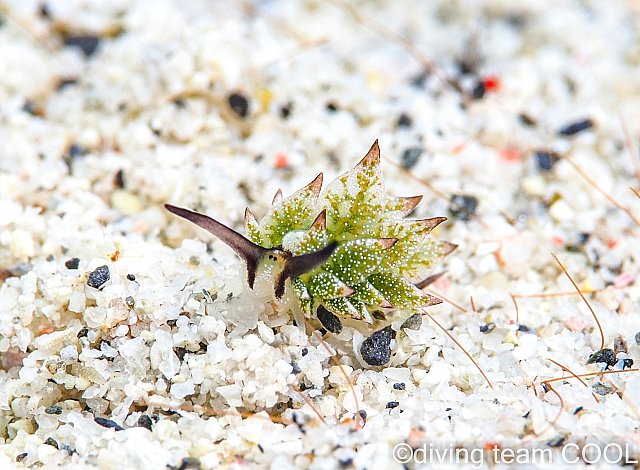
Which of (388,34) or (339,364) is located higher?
(388,34)

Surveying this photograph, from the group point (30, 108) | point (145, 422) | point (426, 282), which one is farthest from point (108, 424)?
point (30, 108)

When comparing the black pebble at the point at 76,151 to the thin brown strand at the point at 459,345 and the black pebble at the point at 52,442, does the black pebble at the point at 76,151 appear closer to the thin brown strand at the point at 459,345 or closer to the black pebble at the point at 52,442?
the black pebble at the point at 52,442

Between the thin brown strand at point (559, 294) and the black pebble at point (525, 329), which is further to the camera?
the thin brown strand at point (559, 294)

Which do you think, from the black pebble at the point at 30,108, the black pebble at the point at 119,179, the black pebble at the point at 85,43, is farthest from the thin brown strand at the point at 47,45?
the black pebble at the point at 119,179

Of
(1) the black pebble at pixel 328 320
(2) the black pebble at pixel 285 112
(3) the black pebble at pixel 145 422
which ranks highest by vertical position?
(2) the black pebble at pixel 285 112

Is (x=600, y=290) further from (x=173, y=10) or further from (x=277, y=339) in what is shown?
(x=173, y=10)

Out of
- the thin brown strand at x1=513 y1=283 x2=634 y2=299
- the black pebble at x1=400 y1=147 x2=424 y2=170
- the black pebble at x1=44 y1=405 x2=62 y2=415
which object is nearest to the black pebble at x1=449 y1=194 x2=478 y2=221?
the black pebble at x1=400 y1=147 x2=424 y2=170

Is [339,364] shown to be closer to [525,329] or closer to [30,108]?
[525,329]

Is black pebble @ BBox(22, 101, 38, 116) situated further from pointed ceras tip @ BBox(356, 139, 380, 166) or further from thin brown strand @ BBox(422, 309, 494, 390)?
thin brown strand @ BBox(422, 309, 494, 390)
